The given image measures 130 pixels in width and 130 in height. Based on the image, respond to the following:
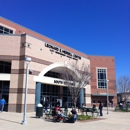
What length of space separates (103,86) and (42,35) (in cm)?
2114

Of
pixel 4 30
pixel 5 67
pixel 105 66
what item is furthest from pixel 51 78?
pixel 105 66

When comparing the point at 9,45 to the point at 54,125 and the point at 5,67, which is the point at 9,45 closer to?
the point at 5,67

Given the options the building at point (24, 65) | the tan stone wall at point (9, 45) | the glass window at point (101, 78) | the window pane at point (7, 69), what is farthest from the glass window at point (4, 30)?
the glass window at point (101, 78)

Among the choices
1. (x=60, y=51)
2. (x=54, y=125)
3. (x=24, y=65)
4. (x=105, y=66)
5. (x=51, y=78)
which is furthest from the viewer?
(x=105, y=66)

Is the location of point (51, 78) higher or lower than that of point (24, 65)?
lower

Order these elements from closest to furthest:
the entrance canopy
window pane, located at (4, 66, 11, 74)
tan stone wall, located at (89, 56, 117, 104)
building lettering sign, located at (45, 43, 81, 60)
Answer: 1. the entrance canopy
2. window pane, located at (4, 66, 11, 74)
3. building lettering sign, located at (45, 43, 81, 60)
4. tan stone wall, located at (89, 56, 117, 104)

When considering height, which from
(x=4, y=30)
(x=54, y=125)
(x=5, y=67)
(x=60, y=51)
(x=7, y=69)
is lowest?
(x=54, y=125)

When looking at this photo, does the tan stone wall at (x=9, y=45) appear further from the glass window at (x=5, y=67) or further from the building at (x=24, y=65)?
the glass window at (x=5, y=67)

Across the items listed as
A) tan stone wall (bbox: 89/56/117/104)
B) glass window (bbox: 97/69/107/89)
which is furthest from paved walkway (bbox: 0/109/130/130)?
glass window (bbox: 97/69/107/89)

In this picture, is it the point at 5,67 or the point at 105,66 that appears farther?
the point at 105,66

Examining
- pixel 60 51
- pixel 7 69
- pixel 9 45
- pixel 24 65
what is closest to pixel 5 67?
pixel 7 69

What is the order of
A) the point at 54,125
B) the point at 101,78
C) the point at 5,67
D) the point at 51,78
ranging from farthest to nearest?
1. the point at 101,78
2. the point at 51,78
3. the point at 5,67
4. the point at 54,125

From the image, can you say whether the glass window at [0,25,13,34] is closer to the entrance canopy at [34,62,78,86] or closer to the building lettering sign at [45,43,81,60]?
the building lettering sign at [45,43,81,60]

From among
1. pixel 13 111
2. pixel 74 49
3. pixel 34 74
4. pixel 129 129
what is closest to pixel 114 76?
pixel 74 49
